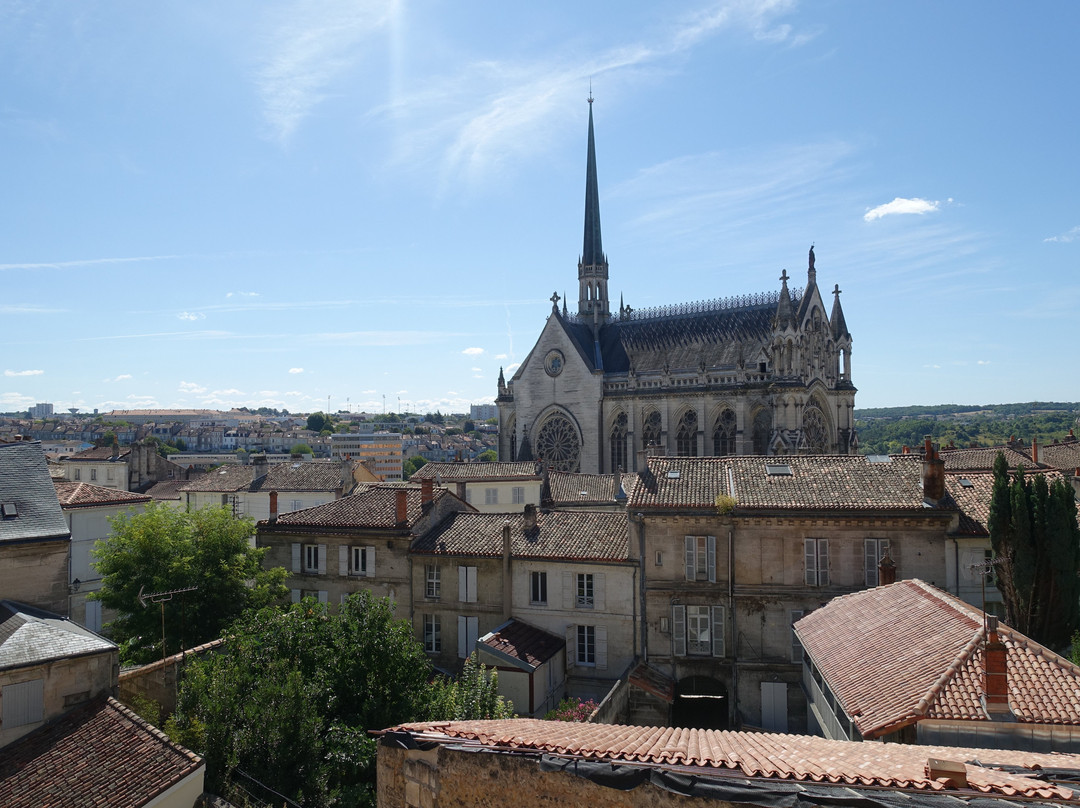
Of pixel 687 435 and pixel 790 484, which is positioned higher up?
pixel 687 435

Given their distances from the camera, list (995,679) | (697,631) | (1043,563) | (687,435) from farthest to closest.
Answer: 1. (687,435)
2. (697,631)
3. (1043,563)
4. (995,679)

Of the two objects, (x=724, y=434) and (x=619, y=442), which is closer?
(x=724, y=434)

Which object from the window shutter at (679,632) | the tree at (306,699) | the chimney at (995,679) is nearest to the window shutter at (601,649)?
the window shutter at (679,632)

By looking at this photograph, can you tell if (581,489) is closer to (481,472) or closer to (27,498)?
(481,472)

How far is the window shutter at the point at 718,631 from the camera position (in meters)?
23.5

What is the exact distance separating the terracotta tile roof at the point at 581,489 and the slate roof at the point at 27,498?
77.5 ft

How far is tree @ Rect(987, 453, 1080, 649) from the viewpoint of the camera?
1944cm

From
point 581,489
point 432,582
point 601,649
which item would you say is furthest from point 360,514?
point 581,489

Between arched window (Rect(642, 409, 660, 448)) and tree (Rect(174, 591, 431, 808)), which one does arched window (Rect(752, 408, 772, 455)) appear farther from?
tree (Rect(174, 591, 431, 808))

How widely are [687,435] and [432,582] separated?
31719mm

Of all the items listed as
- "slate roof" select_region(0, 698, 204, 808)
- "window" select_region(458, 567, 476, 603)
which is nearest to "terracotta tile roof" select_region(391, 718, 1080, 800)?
"slate roof" select_region(0, 698, 204, 808)

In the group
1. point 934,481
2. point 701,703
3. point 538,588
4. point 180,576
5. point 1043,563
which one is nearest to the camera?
point 1043,563

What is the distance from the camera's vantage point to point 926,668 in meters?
13.7

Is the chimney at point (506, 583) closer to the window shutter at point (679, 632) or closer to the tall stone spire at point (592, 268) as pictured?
the window shutter at point (679, 632)
